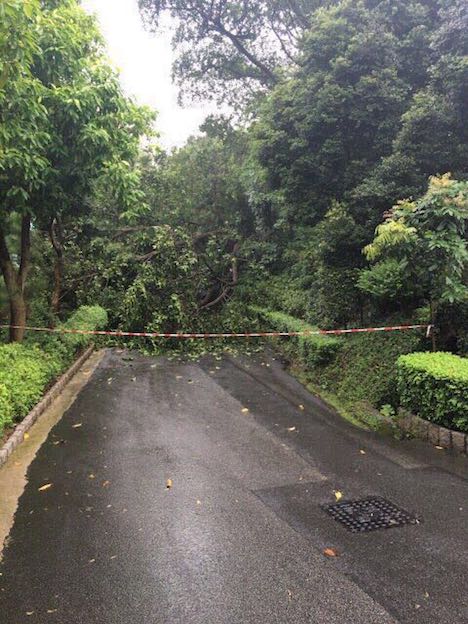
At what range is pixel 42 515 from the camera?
449cm

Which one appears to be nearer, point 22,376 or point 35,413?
point 35,413

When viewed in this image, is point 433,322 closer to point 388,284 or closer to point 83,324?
point 388,284

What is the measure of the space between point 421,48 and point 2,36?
9820 millimetres

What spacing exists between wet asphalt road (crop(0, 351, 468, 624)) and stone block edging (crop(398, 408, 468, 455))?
232 millimetres

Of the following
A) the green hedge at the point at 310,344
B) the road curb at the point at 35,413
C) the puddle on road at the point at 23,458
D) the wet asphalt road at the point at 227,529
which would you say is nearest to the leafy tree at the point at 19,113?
the road curb at the point at 35,413

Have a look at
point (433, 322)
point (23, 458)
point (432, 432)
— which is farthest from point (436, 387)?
point (23, 458)

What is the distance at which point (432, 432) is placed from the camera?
616 cm

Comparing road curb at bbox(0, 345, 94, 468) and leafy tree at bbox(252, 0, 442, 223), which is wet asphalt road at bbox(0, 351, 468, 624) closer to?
road curb at bbox(0, 345, 94, 468)

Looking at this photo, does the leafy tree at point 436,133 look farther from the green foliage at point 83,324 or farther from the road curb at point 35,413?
the road curb at point 35,413

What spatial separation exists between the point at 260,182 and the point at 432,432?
11.0m

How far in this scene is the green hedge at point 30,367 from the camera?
21.8 feet

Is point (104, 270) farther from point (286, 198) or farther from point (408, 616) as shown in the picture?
point (408, 616)

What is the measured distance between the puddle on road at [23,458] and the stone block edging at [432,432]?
183 inches

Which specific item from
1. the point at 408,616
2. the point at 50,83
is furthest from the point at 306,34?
the point at 408,616
